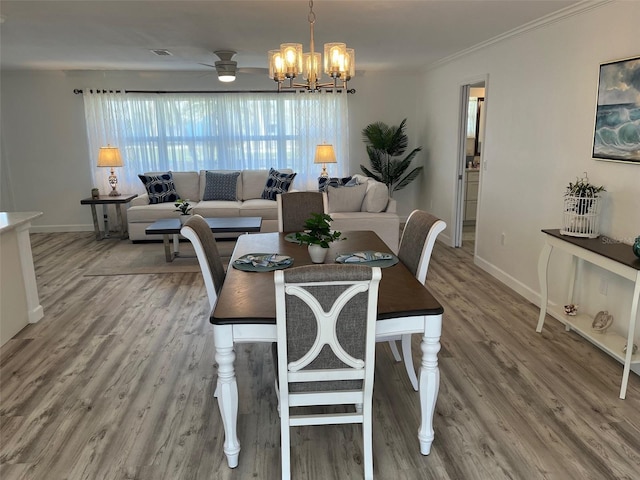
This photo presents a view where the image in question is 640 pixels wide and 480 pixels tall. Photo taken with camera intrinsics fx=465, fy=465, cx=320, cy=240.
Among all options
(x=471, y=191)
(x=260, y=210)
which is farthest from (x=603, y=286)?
(x=260, y=210)

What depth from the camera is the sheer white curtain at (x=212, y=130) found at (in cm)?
703

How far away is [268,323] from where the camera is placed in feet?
6.03

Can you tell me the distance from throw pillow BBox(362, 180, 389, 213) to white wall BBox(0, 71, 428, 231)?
2.07 meters

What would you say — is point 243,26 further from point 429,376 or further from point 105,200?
point 105,200

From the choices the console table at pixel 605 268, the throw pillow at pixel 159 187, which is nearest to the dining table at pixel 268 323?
the console table at pixel 605 268

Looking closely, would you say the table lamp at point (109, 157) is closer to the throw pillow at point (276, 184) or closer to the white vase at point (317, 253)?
the throw pillow at point (276, 184)

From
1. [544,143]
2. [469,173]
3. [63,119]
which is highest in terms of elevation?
[63,119]

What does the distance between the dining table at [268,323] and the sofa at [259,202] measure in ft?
10.5

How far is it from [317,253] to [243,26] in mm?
2412

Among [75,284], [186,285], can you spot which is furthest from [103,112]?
[186,285]

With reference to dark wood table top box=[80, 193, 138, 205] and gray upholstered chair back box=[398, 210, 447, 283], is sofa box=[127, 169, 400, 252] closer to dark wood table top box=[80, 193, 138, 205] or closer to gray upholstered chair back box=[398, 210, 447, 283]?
dark wood table top box=[80, 193, 138, 205]

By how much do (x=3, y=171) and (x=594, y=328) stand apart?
25.7ft

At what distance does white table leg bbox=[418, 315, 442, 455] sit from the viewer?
195 centimetres

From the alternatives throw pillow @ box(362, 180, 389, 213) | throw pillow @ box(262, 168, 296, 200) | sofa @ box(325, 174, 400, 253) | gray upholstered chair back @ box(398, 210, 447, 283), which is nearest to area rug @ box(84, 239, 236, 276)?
throw pillow @ box(262, 168, 296, 200)
